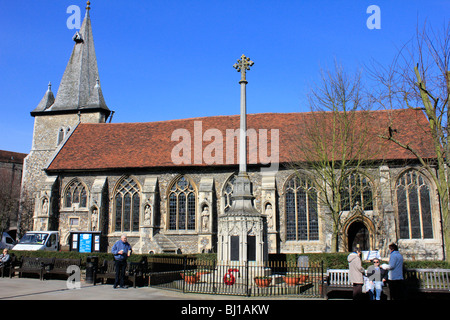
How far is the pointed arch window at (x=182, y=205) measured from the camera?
25.9 metres

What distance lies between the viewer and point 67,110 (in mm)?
33094

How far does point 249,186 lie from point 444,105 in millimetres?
7685

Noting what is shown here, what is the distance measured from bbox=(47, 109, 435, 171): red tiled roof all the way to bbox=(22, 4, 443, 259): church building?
74 mm

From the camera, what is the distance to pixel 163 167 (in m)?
26.2

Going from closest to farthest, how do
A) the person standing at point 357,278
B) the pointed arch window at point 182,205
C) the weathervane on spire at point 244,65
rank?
the person standing at point 357,278
the weathervane on spire at point 244,65
the pointed arch window at point 182,205

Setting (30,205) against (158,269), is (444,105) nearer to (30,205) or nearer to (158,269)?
(158,269)

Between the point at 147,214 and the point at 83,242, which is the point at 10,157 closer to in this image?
the point at 147,214

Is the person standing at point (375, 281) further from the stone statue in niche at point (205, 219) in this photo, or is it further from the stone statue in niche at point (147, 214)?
the stone statue in niche at point (147, 214)

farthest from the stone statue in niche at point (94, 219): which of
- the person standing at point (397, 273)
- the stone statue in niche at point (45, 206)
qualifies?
the person standing at point (397, 273)

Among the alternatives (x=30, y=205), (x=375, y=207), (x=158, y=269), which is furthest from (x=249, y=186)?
(x=30, y=205)

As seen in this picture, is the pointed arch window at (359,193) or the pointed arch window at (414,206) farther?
the pointed arch window at (359,193)

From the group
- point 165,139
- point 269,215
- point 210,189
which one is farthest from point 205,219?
point 165,139
